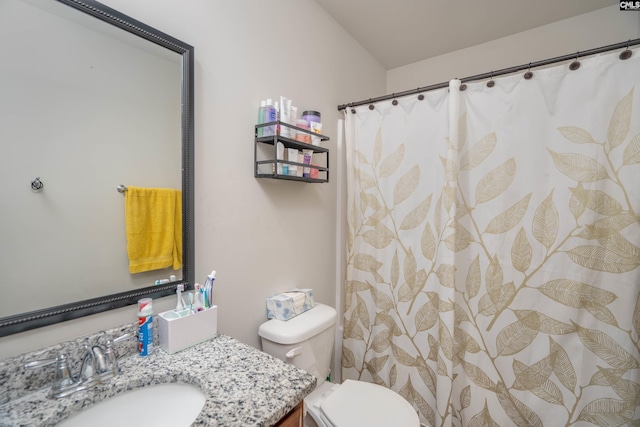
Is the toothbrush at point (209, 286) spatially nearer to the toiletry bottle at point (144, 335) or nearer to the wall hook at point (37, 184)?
the toiletry bottle at point (144, 335)

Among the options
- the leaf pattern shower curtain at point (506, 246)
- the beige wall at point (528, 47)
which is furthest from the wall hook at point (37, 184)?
the beige wall at point (528, 47)

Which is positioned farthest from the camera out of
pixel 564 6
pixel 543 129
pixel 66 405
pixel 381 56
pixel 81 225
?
pixel 381 56

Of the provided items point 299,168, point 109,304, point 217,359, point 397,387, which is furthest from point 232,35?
point 397,387

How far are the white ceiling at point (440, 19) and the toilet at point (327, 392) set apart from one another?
72.9 inches

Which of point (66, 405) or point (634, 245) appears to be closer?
point (66, 405)

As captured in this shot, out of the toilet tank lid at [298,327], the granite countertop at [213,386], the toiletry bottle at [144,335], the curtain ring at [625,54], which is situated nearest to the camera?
the granite countertop at [213,386]

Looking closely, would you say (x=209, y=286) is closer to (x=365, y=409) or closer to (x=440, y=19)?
(x=365, y=409)

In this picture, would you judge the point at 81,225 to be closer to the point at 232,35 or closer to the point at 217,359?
the point at 217,359

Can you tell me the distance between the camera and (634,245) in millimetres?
1168

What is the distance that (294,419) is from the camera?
750 millimetres

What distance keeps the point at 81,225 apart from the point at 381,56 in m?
2.35

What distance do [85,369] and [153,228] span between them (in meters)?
0.43

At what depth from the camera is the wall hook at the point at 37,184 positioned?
2.39ft

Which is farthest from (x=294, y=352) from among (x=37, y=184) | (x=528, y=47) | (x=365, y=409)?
(x=528, y=47)
